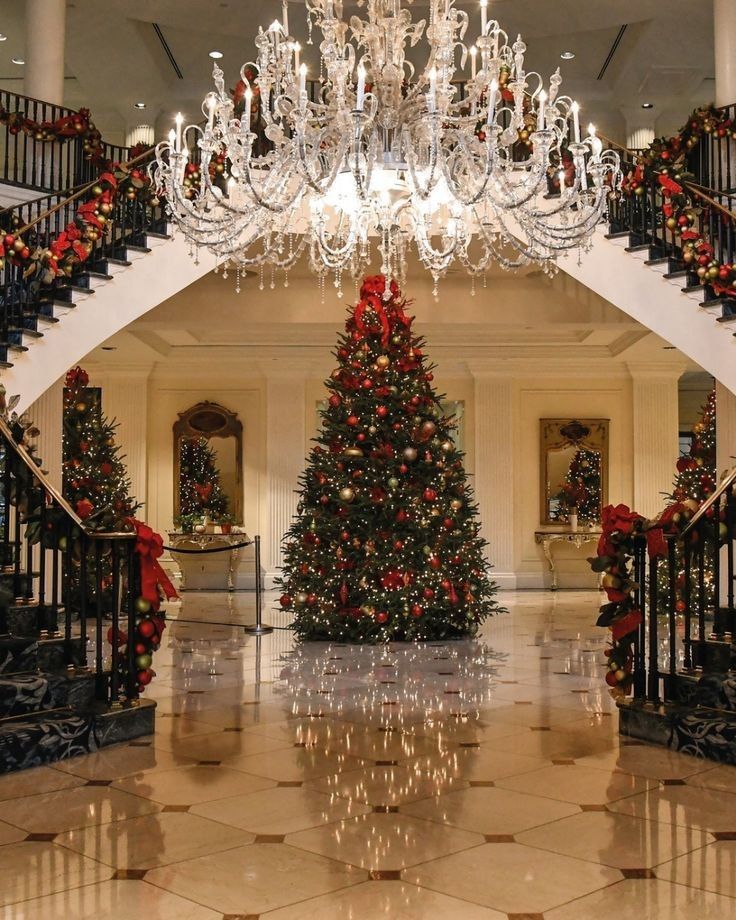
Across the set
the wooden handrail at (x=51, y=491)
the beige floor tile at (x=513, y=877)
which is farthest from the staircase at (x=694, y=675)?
the wooden handrail at (x=51, y=491)

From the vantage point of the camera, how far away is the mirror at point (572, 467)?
16.3m

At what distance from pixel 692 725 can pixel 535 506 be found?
36.1 feet

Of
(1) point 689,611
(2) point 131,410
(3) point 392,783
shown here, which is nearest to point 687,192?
(1) point 689,611

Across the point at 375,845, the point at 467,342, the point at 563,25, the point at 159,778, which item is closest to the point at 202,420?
the point at 467,342

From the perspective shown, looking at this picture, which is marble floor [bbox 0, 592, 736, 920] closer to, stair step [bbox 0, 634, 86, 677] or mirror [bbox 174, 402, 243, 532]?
stair step [bbox 0, 634, 86, 677]

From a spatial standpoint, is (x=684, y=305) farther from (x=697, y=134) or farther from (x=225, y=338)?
(x=225, y=338)

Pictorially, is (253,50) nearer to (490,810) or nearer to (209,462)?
(209,462)

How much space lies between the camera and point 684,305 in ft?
30.7

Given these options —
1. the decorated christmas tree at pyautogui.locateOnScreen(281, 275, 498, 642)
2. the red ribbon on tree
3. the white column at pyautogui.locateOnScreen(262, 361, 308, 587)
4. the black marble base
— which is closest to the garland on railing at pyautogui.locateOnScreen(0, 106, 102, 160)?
the decorated christmas tree at pyautogui.locateOnScreen(281, 275, 498, 642)

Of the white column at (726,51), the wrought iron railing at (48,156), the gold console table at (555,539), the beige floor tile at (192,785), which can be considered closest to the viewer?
the beige floor tile at (192,785)

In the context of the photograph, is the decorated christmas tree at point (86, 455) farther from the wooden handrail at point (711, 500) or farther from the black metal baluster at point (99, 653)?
the wooden handrail at point (711, 500)

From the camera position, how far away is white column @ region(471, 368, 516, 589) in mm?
16125

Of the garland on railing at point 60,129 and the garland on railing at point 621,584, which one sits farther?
the garland on railing at point 60,129

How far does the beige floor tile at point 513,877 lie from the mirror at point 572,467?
12.5 metres
